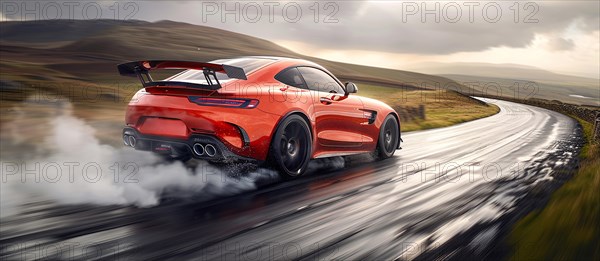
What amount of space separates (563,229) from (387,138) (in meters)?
4.48

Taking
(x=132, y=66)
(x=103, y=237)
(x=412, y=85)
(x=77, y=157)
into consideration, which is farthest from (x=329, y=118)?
(x=412, y=85)

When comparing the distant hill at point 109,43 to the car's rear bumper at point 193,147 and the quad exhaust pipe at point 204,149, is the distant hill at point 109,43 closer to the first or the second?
the car's rear bumper at point 193,147

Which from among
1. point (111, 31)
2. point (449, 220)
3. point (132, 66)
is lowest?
point (449, 220)

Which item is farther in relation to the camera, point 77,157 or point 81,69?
point 81,69

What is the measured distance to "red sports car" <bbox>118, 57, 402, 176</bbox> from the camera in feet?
17.8

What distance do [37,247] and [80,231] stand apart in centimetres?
45

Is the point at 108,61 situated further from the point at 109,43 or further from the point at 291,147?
the point at 291,147

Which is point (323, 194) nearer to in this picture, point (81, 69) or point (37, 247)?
point (37, 247)

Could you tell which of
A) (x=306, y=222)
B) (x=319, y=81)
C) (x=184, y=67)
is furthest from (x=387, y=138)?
(x=306, y=222)

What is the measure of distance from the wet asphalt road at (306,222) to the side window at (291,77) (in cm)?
112

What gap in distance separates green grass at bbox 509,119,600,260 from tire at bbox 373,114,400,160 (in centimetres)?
280

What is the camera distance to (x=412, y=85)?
7638cm

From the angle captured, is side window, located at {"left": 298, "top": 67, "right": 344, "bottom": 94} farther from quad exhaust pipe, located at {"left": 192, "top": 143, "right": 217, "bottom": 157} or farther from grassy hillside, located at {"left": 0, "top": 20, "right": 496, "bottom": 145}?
grassy hillside, located at {"left": 0, "top": 20, "right": 496, "bottom": 145}

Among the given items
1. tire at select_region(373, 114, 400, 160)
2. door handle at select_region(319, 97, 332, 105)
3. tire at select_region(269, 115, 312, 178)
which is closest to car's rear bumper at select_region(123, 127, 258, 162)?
tire at select_region(269, 115, 312, 178)
